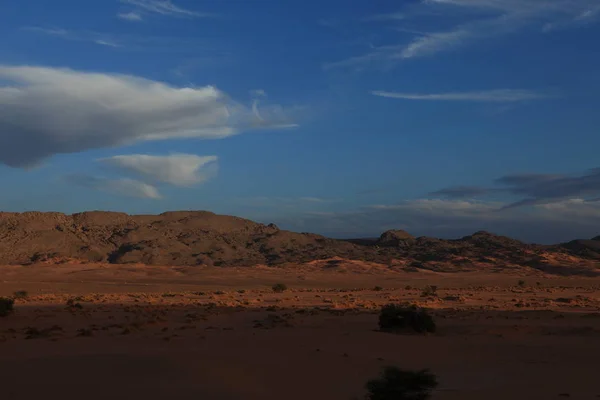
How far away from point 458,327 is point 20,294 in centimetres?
3202

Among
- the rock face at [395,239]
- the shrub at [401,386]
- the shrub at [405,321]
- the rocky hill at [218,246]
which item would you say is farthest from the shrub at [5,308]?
the rock face at [395,239]

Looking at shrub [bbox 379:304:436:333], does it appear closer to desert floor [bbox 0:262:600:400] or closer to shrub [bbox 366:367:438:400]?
desert floor [bbox 0:262:600:400]

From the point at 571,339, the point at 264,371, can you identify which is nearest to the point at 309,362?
the point at 264,371

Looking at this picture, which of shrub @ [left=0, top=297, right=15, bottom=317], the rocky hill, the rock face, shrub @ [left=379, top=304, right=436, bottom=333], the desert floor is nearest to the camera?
the desert floor

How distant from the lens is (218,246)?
103 m

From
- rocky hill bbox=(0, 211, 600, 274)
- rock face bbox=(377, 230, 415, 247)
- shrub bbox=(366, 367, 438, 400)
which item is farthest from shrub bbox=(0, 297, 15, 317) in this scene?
rock face bbox=(377, 230, 415, 247)

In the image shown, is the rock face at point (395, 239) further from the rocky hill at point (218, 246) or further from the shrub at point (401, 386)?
the shrub at point (401, 386)

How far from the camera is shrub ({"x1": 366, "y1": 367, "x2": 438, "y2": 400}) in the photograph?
26.8ft

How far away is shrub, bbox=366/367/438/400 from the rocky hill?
70.7 metres

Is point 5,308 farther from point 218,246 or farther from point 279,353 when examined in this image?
point 218,246

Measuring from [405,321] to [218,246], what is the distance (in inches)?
3384

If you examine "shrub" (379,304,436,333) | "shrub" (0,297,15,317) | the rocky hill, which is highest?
the rocky hill

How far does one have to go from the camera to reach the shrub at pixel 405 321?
18.4m

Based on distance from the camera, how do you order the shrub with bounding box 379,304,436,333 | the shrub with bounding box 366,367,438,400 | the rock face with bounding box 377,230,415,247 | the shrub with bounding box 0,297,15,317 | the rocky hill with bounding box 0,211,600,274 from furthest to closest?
1. the rock face with bounding box 377,230,415,247
2. the rocky hill with bounding box 0,211,600,274
3. the shrub with bounding box 0,297,15,317
4. the shrub with bounding box 379,304,436,333
5. the shrub with bounding box 366,367,438,400
